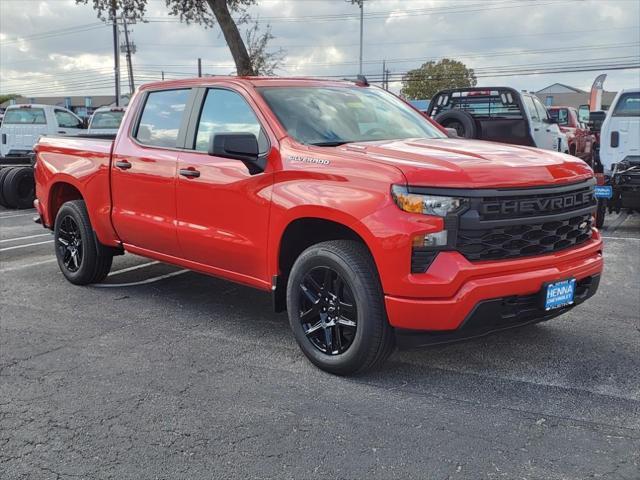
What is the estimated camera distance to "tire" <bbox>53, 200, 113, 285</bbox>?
6227 mm

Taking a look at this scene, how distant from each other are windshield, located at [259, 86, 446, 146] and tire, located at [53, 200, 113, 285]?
8.14 ft

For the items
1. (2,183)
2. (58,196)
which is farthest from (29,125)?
(58,196)

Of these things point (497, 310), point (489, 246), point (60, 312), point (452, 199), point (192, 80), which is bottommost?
point (60, 312)

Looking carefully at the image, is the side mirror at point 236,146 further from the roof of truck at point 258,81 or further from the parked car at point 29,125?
the parked car at point 29,125

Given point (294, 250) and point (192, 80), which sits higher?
point (192, 80)

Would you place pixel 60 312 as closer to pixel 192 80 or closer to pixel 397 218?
pixel 192 80

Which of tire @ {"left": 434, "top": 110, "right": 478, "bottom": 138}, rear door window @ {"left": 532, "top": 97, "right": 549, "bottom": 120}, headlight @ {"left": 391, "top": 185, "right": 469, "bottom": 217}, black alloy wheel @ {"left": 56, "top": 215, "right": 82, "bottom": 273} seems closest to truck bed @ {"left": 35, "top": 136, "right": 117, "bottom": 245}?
black alloy wheel @ {"left": 56, "top": 215, "right": 82, "bottom": 273}

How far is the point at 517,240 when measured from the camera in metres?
3.81

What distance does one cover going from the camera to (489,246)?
3.71 metres

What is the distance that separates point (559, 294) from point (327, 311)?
138 cm

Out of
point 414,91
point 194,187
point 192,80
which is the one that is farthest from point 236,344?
point 414,91

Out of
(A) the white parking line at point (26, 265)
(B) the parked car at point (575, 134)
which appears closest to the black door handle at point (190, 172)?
(A) the white parking line at point (26, 265)

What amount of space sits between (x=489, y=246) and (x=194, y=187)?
7.36ft

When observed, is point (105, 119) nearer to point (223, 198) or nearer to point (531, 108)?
point (531, 108)
